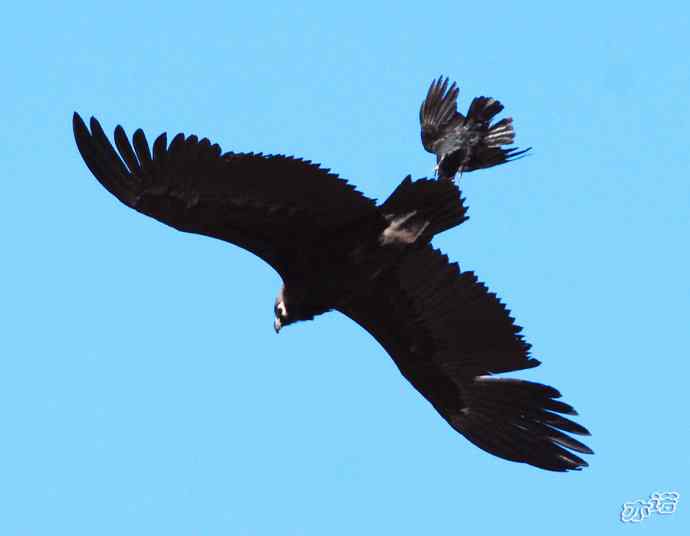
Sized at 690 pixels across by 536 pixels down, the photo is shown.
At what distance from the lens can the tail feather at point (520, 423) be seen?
1445 cm

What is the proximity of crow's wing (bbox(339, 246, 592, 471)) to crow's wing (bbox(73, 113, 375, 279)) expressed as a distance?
1.24 meters

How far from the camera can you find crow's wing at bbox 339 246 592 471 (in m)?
14.6

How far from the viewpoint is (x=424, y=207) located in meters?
13.4

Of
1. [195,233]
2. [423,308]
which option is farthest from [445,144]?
[195,233]

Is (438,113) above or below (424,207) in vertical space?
above

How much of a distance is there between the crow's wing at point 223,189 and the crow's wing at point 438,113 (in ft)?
5.76

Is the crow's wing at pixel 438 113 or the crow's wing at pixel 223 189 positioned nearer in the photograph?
the crow's wing at pixel 223 189

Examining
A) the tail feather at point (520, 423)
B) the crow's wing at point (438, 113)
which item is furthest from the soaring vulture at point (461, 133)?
the tail feather at point (520, 423)

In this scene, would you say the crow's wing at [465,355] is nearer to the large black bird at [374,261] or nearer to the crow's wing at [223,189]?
the large black bird at [374,261]

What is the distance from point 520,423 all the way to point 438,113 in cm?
271

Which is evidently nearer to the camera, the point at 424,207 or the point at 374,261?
the point at 424,207

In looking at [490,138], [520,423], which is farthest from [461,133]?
[520,423]

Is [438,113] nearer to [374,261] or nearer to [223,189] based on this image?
[374,261]

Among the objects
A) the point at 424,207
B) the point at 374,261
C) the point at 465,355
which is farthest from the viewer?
the point at 465,355
